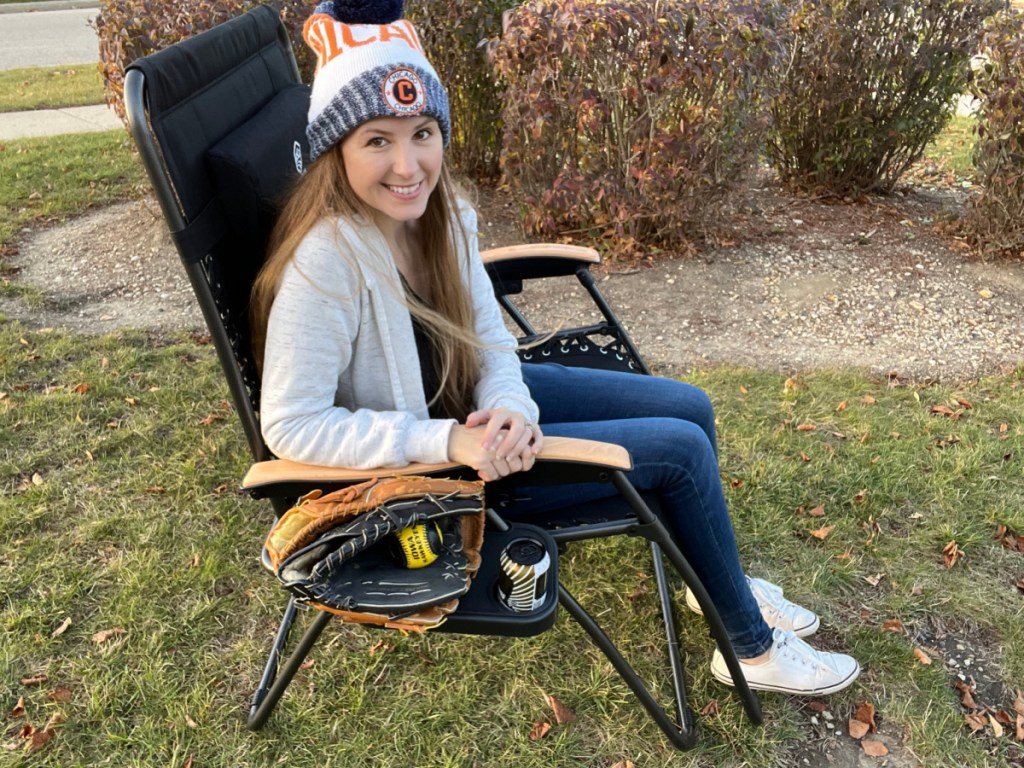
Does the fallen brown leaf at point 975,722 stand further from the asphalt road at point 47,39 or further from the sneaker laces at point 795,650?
the asphalt road at point 47,39

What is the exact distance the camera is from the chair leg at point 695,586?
65.3 inches

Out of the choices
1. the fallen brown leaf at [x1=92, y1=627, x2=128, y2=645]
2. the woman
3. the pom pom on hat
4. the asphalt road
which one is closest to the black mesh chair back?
the woman

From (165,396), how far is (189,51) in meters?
2.02

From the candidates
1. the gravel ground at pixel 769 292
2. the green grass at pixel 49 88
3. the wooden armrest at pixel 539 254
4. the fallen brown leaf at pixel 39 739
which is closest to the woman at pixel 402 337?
the wooden armrest at pixel 539 254

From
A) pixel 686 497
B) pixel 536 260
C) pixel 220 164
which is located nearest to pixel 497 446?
pixel 686 497

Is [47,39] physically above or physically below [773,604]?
below

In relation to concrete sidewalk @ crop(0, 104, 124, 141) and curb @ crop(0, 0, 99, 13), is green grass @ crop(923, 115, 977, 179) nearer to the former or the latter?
concrete sidewalk @ crop(0, 104, 124, 141)

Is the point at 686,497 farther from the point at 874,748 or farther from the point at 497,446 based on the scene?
the point at 874,748

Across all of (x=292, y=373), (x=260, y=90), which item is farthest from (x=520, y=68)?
(x=292, y=373)

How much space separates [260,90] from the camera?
7.27ft

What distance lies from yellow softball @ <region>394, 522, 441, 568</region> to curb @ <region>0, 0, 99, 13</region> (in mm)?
18690

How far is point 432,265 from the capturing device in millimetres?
1984

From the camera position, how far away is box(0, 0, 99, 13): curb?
642 inches

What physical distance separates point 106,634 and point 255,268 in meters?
1.22
